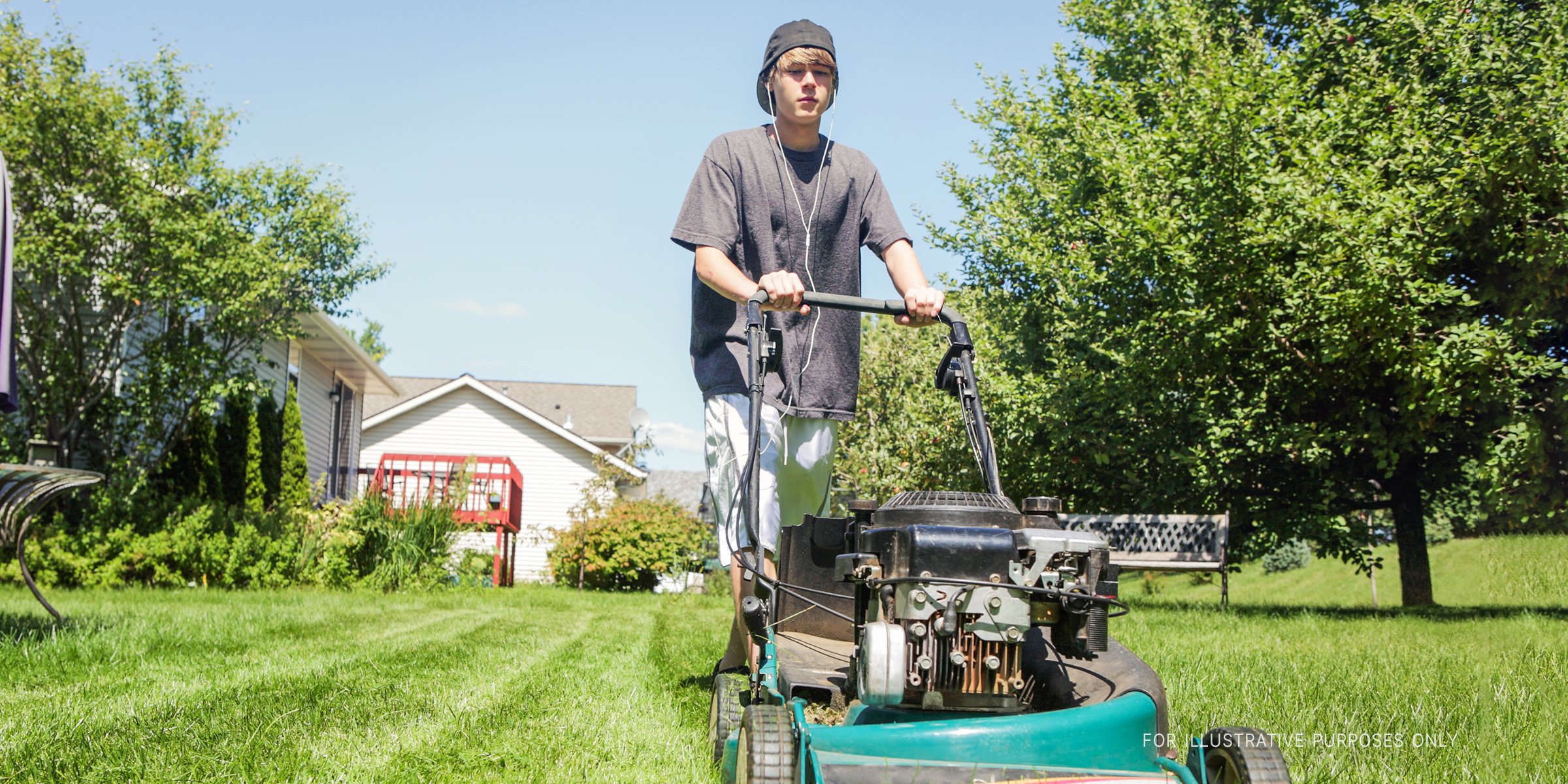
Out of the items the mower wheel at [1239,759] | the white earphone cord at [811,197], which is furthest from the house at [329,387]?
the mower wheel at [1239,759]

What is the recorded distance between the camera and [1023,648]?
2492 mm

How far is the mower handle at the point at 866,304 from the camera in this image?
2.99 meters

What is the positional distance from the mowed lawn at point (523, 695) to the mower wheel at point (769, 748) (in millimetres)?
609

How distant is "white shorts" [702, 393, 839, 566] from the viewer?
338 centimetres

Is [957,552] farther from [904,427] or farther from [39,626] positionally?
[904,427]

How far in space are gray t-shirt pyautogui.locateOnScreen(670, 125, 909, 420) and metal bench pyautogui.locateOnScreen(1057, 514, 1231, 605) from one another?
7.65 meters

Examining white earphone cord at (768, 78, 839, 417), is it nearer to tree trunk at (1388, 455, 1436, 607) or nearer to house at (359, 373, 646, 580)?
tree trunk at (1388, 455, 1436, 607)

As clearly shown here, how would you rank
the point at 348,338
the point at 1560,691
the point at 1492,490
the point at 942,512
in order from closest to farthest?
1. the point at 942,512
2. the point at 1560,691
3. the point at 1492,490
4. the point at 348,338

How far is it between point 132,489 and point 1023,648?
1258cm

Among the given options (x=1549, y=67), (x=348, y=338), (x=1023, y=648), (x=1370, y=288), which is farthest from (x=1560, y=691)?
(x=348, y=338)

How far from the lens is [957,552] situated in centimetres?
218

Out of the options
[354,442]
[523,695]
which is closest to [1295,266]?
[523,695]

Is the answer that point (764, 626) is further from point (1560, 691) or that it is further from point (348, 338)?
point (348, 338)

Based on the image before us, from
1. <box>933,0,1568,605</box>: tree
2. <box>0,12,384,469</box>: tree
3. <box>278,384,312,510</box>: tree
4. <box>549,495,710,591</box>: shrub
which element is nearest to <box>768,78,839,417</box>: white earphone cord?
<box>933,0,1568,605</box>: tree
